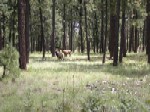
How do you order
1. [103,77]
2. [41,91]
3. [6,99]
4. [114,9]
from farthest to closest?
[114,9]
[103,77]
[41,91]
[6,99]

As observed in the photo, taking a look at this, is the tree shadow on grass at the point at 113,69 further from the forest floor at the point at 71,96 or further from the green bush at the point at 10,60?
the green bush at the point at 10,60

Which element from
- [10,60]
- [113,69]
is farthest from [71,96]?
[113,69]

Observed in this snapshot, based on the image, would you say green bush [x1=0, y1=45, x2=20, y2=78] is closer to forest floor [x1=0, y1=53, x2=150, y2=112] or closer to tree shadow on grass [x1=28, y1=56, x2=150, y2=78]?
forest floor [x1=0, y1=53, x2=150, y2=112]

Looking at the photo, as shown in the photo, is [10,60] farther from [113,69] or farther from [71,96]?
[113,69]

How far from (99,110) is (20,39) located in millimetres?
16152

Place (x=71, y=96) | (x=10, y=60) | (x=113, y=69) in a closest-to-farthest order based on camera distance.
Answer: (x=71, y=96) < (x=10, y=60) < (x=113, y=69)

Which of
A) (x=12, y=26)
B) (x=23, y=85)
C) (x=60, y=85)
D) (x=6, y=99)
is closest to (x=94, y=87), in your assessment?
(x=60, y=85)

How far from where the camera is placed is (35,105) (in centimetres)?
983

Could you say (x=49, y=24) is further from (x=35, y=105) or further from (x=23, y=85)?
(x=35, y=105)

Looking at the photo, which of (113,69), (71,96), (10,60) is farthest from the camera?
(113,69)

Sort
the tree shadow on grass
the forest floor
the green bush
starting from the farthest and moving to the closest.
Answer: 1. the tree shadow on grass
2. the green bush
3. the forest floor

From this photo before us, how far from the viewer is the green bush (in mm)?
15953

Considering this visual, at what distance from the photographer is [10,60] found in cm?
1608

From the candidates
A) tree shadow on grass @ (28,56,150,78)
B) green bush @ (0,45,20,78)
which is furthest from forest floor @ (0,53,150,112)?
tree shadow on grass @ (28,56,150,78)
